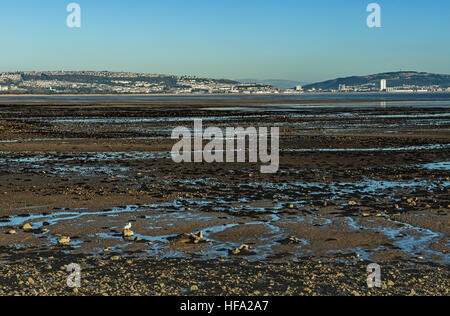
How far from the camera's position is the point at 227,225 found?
40.2 ft

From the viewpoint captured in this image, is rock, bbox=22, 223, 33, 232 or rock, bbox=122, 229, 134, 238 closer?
rock, bbox=122, 229, 134, 238

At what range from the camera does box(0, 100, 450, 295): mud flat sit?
8.53m

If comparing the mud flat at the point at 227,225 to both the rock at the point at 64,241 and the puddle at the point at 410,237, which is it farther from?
the rock at the point at 64,241

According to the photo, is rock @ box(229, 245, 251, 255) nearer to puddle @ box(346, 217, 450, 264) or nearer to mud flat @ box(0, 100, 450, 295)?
mud flat @ box(0, 100, 450, 295)

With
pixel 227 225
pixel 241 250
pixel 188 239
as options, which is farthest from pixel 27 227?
pixel 241 250

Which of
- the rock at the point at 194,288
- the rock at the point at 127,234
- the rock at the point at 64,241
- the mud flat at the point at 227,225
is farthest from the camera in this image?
the rock at the point at 127,234

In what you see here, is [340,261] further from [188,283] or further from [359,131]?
[359,131]

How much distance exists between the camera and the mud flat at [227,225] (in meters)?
8.53

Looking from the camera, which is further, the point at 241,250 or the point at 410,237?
the point at 410,237

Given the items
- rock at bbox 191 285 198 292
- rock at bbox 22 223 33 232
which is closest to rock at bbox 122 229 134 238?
rock at bbox 22 223 33 232

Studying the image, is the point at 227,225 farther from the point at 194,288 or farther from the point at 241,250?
the point at 194,288

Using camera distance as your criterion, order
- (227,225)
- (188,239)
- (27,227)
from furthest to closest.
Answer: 1. (227,225)
2. (27,227)
3. (188,239)

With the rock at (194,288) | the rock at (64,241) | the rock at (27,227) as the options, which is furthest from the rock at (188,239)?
the rock at (27,227)
